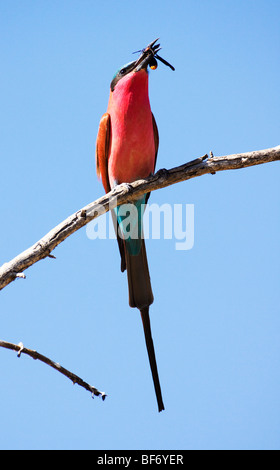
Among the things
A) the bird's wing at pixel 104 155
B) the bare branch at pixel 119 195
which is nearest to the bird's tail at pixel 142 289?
the bird's wing at pixel 104 155

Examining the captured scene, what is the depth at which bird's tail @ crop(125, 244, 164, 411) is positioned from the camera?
8.69ft

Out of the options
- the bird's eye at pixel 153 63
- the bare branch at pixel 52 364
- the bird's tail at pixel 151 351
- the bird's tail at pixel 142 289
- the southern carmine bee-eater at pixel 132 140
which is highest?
the bird's eye at pixel 153 63

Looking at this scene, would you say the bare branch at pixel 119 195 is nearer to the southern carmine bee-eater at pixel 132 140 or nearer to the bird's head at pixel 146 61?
→ the southern carmine bee-eater at pixel 132 140

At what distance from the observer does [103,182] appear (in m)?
3.25

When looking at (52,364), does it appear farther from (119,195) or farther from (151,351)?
(119,195)

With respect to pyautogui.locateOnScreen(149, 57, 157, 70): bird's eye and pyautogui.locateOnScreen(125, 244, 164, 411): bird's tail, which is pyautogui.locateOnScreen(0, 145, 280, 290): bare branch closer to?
pyautogui.locateOnScreen(125, 244, 164, 411): bird's tail

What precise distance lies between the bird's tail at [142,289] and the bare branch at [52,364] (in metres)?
0.63

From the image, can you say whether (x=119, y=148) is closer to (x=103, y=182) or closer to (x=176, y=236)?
(x=103, y=182)

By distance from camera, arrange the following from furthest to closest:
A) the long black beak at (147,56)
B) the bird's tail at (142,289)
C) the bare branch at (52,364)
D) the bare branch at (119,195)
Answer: the long black beak at (147,56)
the bird's tail at (142,289)
the bare branch at (119,195)
the bare branch at (52,364)

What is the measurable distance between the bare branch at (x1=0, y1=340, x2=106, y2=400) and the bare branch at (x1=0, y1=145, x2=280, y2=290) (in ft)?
0.84

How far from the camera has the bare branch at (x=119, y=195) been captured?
202 cm

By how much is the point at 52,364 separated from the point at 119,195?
3.22 feet

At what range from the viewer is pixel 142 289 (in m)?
2.85

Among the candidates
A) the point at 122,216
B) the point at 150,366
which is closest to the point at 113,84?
the point at 122,216
